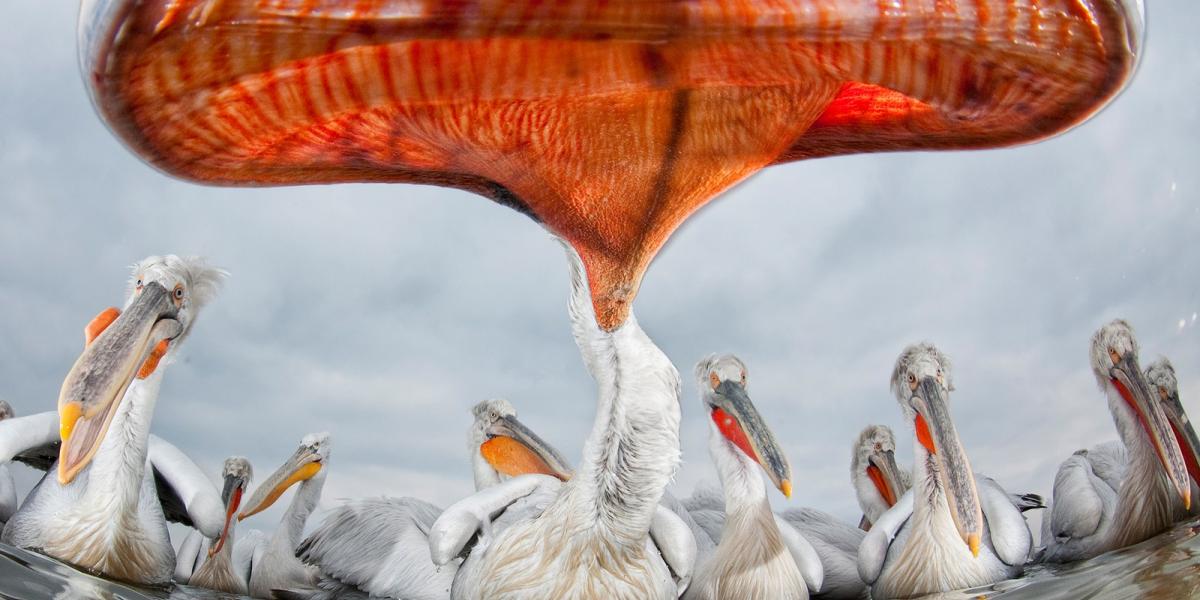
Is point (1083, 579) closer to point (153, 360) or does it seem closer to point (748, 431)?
point (748, 431)

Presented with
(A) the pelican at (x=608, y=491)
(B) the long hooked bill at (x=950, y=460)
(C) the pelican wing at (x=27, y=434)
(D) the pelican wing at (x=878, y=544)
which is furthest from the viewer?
(D) the pelican wing at (x=878, y=544)

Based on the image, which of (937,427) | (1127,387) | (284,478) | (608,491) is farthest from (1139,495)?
(284,478)

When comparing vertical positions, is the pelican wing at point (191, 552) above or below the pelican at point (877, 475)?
below

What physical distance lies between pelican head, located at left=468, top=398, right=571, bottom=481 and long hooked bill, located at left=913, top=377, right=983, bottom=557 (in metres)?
0.79

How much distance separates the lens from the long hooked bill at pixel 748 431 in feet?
4.26

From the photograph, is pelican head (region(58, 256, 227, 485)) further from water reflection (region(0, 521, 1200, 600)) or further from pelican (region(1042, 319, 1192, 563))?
pelican (region(1042, 319, 1192, 563))

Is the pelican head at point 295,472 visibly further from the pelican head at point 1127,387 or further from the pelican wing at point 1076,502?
the pelican head at point 1127,387

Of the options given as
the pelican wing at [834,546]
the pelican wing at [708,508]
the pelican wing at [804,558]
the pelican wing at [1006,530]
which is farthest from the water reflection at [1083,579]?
the pelican wing at [708,508]

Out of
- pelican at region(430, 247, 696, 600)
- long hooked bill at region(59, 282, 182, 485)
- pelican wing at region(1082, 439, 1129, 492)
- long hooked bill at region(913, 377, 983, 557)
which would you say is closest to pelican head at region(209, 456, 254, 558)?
long hooked bill at region(59, 282, 182, 485)

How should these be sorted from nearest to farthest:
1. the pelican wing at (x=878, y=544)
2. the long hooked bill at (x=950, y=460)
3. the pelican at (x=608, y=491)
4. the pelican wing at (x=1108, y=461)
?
the pelican at (x=608, y=491) < the long hooked bill at (x=950, y=460) < the pelican wing at (x=878, y=544) < the pelican wing at (x=1108, y=461)

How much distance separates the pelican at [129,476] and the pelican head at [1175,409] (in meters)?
2.04

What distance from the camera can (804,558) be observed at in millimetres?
1764

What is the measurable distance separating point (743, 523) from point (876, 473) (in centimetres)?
101

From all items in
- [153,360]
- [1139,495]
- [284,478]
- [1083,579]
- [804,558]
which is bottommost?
[1083,579]
